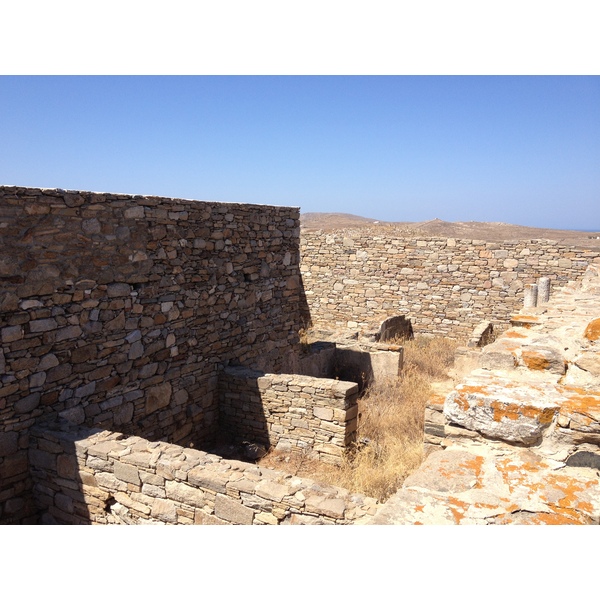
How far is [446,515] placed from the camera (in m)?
1.88

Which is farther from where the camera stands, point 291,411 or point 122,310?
point 291,411

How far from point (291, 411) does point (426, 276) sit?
8413 millimetres

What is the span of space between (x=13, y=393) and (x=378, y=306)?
10.9 m

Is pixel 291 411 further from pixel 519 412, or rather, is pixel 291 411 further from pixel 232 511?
pixel 519 412

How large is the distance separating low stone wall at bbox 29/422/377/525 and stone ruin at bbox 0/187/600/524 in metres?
0.02

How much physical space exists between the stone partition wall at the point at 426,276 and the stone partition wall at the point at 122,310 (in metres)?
6.51

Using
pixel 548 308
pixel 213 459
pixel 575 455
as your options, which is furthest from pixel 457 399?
pixel 548 308

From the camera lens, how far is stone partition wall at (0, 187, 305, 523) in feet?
15.3

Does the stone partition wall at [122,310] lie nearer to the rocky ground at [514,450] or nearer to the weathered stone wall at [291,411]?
the weathered stone wall at [291,411]

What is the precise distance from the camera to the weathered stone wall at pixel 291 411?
6.12 meters

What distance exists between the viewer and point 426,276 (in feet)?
45.1

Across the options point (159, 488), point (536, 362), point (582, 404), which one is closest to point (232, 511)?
point (159, 488)

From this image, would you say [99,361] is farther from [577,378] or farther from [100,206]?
[577,378]

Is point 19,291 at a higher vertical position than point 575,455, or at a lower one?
higher
